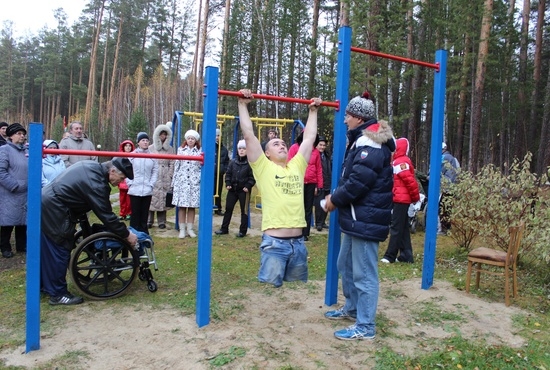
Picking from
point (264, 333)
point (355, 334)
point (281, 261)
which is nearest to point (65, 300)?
point (264, 333)

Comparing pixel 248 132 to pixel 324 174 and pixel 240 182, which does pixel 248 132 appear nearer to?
pixel 240 182

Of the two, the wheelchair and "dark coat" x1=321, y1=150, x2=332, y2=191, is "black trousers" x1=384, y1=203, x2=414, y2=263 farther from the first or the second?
the wheelchair

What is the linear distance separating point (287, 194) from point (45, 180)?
14.0ft

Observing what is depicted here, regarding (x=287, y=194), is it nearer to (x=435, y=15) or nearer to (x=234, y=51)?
(x=435, y=15)

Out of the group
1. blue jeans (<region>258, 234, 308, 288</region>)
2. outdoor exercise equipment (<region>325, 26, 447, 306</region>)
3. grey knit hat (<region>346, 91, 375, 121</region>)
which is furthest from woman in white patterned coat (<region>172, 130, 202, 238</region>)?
grey knit hat (<region>346, 91, 375, 121</region>)

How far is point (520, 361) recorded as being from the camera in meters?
3.33

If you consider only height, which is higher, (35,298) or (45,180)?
(45,180)

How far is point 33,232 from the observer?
3102 mm

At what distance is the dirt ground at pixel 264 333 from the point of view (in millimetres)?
3111

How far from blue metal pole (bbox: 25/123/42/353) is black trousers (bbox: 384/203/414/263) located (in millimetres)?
4460

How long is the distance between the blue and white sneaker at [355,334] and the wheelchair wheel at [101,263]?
2.19m

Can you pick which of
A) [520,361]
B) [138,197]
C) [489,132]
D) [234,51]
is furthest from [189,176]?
[489,132]

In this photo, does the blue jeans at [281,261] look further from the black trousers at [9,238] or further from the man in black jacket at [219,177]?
the man in black jacket at [219,177]

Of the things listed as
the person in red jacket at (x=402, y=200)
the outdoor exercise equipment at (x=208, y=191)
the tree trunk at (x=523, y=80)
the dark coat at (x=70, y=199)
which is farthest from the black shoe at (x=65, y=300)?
the tree trunk at (x=523, y=80)
